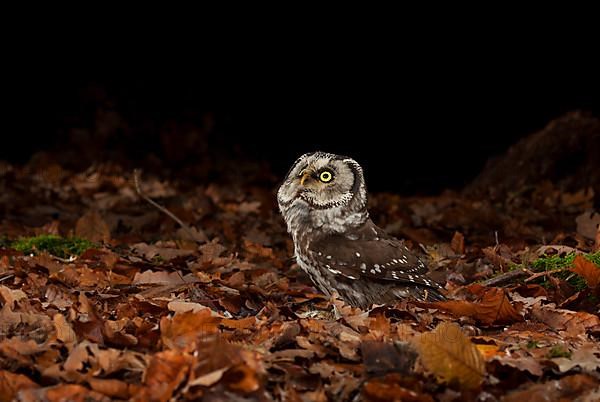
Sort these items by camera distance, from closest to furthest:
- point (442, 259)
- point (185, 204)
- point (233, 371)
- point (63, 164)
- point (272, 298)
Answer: point (233, 371)
point (272, 298)
point (442, 259)
point (185, 204)
point (63, 164)

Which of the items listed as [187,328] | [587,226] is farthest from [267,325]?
[587,226]

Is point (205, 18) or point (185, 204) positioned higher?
point (205, 18)

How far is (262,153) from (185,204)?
719cm

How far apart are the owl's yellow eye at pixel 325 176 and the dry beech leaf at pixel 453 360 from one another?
2218mm

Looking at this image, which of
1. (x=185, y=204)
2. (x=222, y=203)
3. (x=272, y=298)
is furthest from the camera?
(x=222, y=203)

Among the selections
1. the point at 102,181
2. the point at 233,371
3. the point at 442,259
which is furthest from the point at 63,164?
the point at 233,371

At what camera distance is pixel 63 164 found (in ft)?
43.9

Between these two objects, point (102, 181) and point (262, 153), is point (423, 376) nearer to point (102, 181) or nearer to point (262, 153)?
point (102, 181)

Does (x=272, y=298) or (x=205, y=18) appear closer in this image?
(x=272, y=298)

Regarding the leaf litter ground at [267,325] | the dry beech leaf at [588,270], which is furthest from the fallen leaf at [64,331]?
the dry beech leaf at [588,270]

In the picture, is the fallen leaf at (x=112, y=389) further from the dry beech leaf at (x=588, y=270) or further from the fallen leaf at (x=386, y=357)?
the dry beech leaf at (x=588, y=270)

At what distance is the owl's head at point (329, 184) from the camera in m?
5.18

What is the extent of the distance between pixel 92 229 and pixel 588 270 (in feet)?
14.2

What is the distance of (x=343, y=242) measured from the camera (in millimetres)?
4969
